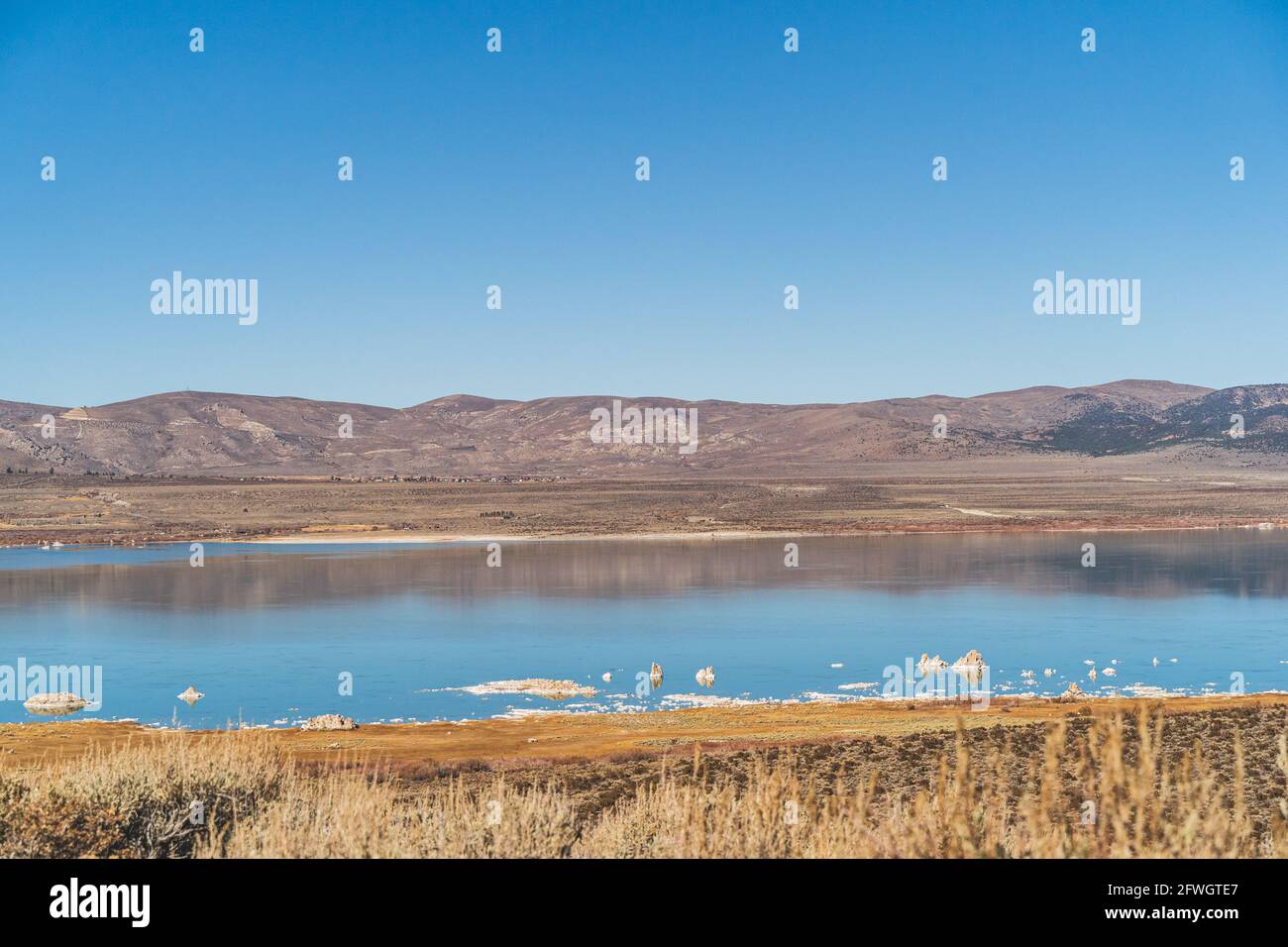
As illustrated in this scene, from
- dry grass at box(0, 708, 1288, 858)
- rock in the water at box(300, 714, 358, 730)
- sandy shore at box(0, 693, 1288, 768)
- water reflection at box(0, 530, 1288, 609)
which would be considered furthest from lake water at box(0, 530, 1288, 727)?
dry grass at box(0, 708, 1288, 858)

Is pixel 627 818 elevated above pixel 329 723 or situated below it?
above

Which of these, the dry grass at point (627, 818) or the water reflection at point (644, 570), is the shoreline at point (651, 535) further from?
the dry grass at point (627, 818)

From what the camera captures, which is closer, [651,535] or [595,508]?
[651,535]

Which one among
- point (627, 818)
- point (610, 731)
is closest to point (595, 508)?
point (610, 731)

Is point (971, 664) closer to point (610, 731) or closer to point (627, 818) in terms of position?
point (610, 731)

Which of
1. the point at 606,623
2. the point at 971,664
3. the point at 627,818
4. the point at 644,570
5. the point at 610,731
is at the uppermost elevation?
the point at 627,818

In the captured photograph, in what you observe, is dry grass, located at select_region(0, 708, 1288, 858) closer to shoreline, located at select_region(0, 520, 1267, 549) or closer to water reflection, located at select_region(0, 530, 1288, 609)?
water reflection, located at select_region(0, 530, 1288, 609)

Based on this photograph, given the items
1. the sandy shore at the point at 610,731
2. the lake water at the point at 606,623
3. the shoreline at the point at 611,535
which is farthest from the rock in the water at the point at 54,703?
the shoreline at the point at 611,535

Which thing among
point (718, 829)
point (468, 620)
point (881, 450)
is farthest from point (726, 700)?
point (881, 450)
